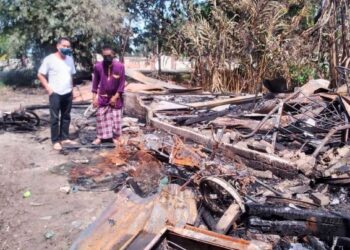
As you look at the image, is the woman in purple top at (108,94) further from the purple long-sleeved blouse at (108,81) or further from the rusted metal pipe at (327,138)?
the rusted metal pipe at (327,138)

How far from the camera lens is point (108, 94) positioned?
288 inches

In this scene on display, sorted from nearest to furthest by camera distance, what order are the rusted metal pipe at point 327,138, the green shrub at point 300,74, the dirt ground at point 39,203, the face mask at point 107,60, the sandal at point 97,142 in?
the dirt ground at point 39,203
the rusted metal pipe at point 327,138
the face mask at point 107,60
the sandal at point 97,142
the green shrub at point 300,74

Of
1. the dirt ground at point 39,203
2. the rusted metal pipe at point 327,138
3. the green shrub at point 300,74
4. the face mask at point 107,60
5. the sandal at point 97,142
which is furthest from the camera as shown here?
the green shrub at point 300,74

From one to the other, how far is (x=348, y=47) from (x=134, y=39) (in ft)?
38.0

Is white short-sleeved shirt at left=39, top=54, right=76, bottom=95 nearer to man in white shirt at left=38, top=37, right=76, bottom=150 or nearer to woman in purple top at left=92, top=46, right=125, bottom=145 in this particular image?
man in white shirt at left=38, top=37, right=76, bottom=150

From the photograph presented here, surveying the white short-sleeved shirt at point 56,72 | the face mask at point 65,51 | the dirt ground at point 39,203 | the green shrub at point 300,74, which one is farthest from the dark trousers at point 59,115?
the green shrub at point 300,74

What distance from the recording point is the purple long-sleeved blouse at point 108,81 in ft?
23.5

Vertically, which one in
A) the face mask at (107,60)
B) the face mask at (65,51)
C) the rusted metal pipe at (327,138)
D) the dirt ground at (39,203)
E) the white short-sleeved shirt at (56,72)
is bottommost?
the dirt ground at (39,203)

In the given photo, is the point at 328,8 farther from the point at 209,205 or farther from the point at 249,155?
the point at 209,205

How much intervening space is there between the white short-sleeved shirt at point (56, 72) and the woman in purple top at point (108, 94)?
53 cm

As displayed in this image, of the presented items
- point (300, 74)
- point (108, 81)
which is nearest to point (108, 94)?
point (108, 81)

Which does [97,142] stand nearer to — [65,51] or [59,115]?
[59,115]

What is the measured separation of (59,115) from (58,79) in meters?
0.73

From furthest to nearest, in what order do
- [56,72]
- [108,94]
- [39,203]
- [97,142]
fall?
[97,142], [108,94], [56,72], [39,203]
